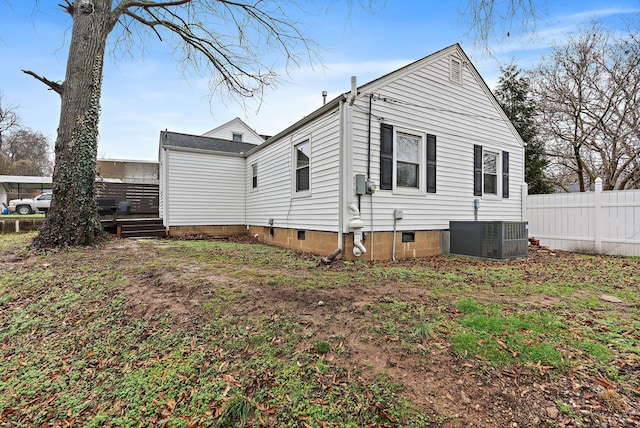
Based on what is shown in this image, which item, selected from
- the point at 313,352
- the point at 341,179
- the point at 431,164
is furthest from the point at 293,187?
the point at 313,352

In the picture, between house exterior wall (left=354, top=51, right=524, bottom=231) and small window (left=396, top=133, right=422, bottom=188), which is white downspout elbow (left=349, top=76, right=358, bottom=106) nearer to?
house exterior wall (left=354, top=51, right=524, bottom=231)

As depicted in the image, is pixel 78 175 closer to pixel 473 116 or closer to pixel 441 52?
pixel 441 52

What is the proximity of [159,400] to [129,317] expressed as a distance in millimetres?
1429

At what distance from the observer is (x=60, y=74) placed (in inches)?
289

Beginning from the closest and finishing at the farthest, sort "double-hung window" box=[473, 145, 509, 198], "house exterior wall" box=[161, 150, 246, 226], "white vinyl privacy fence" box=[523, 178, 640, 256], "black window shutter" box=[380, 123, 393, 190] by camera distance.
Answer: "black window shutter" box=[380, 123, 393, 190] → "white vinyl privacy fence" box=[523, 178, 640, 256] → "double-hung window" box=[473, 145, 509, 198] → "house exterior wall" box=[161, 150, 246, 226]

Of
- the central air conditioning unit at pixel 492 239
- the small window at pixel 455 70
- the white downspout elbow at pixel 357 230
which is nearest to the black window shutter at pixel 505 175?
the central air conditioning unit at pixel 492 239

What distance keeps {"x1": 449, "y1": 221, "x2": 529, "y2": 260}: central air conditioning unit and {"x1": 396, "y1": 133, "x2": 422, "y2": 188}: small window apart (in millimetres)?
1549

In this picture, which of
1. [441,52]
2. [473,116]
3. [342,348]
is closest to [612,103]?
[473,116]

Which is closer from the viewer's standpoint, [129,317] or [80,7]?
[129,317]

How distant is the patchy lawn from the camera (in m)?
1.79

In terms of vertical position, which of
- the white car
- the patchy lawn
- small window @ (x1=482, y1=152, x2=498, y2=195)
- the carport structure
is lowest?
the patchy lawn

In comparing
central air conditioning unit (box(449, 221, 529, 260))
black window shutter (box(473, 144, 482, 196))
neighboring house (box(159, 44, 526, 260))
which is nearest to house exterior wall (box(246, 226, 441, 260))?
neighboring house (box(159, 44, 526, 260))

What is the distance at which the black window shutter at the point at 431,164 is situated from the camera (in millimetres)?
7035

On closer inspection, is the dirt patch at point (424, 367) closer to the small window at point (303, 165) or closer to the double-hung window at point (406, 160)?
the double-hung window at point (406, 160)
